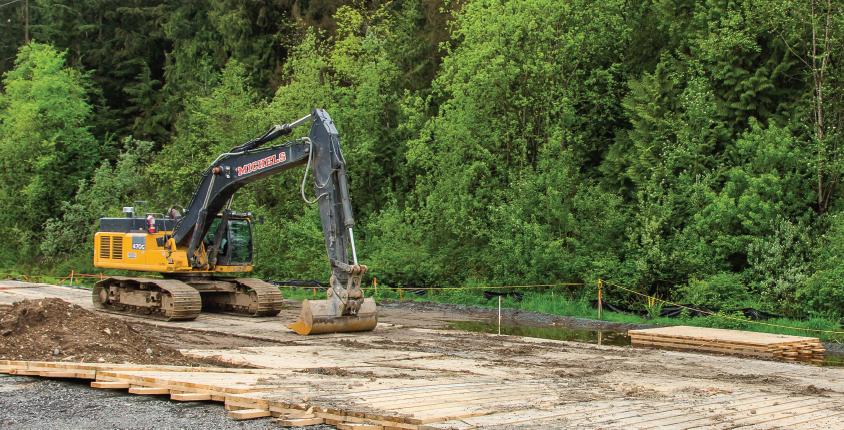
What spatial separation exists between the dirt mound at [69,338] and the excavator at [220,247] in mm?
4049

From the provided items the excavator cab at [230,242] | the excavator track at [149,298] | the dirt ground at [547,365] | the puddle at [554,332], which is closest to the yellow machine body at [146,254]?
the excavator cab at [230,242]

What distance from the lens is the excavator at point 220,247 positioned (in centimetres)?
1888

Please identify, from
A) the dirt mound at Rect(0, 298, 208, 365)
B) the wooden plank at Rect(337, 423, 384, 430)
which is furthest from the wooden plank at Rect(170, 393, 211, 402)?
the dirt mound at Rect(0, 298, 208, 365)

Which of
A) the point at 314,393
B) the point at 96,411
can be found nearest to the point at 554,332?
the point at 314,393

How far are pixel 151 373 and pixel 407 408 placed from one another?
4.13m

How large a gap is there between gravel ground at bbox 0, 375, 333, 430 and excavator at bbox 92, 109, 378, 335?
22.2 feet

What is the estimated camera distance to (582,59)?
2969 centimetres

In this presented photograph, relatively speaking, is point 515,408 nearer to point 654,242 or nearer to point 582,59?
point 654,242

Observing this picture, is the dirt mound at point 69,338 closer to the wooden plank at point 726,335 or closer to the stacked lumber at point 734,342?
the stacked lumber at point 734,342

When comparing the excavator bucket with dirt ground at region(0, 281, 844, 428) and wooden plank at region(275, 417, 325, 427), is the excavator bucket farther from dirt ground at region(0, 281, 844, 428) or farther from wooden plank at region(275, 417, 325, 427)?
wooden plank at region(275, 417, 325, 427)

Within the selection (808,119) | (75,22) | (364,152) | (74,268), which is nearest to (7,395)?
(808,119)

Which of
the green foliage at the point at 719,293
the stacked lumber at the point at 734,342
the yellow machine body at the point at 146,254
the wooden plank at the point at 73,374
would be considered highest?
the yellow machine body at the point at 146,254

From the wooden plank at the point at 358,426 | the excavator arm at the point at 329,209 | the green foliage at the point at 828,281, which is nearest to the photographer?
the wooden plank at the point at 358,426

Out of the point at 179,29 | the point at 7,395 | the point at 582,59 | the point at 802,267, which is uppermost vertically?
the point at 179,29
